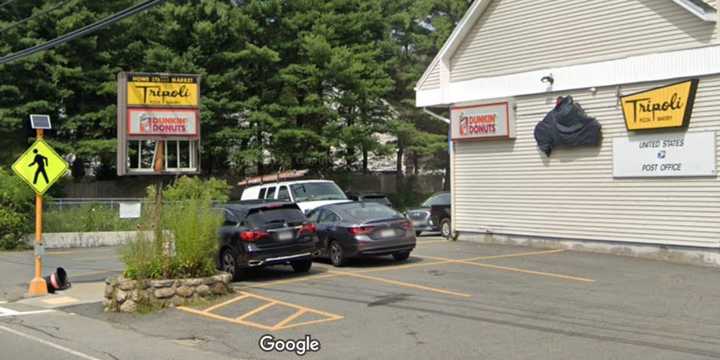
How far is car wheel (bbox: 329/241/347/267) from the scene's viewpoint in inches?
666

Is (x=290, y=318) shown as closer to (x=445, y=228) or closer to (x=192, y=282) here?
(x=192, y=282)

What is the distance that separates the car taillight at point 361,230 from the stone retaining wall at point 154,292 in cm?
409

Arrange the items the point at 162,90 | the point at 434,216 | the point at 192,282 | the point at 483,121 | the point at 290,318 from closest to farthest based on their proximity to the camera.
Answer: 1. the point at 290,318
2. the point at 192,282
3. the point at 162,90
4. the point at 483,121
5. the point at 434,216

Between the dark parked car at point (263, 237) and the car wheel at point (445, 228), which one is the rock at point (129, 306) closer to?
the dark parked car at point (263, 237)

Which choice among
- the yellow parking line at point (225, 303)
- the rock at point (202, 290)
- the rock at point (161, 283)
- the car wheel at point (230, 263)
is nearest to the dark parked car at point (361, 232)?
the car wheel at point (230, 263)

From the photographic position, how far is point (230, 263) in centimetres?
1561

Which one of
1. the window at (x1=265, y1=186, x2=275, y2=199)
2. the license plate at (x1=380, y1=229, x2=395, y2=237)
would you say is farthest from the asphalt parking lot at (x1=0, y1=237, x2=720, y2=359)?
the window at (x1=265, y1=186, x2=275, y2=199)

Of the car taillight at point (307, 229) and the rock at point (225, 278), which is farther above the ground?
the car taillight at point (307, 229)

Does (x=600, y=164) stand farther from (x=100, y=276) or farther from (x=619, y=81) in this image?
(x=100, y=276)

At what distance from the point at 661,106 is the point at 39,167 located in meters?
13.7

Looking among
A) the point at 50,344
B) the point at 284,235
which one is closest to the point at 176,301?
the point at 50,344

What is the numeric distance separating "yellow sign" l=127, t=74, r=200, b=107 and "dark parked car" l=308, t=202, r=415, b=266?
4244 millimetres

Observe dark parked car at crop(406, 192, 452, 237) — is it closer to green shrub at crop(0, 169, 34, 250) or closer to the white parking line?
green shrub at crop(0, 169, 34, 250)

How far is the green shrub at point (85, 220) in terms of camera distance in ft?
86.8
